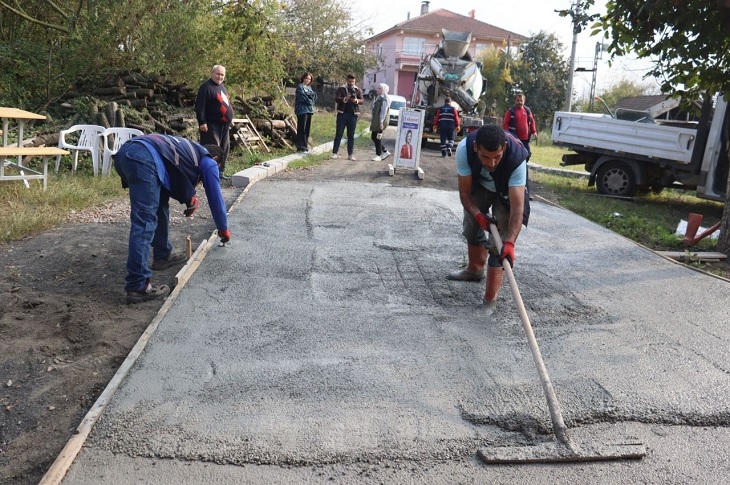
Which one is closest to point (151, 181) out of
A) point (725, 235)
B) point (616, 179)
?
point (725, 235)

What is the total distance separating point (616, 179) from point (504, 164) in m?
8.42

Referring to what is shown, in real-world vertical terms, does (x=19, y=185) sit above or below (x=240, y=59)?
below

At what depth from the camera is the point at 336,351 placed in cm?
387

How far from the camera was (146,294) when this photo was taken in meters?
4.62

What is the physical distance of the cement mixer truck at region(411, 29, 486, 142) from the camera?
17.7m

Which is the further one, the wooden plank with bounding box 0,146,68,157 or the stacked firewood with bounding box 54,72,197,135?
the stacked firewood with bounding box 54,72,197,135

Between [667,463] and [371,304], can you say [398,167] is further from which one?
[667,463]

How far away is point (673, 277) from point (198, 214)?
216 inches

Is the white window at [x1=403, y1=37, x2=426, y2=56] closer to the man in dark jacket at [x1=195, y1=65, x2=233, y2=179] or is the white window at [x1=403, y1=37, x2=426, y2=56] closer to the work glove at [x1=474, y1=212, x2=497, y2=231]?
the man in dark jacket at [x1=195, y1=65, x2=233, y2=179]

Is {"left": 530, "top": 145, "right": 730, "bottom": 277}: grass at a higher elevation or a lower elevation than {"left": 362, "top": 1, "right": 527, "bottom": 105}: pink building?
lower

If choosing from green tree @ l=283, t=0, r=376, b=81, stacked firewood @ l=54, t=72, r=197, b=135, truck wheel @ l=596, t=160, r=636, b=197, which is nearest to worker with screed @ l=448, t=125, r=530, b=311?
stacked firewood @ l=54, t=72, r=197, b=135

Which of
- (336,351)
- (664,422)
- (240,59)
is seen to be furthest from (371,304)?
(240,59)

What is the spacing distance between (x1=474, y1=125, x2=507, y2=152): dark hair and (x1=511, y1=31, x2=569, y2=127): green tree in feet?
108

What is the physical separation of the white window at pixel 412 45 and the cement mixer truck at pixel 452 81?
37.9 meters
